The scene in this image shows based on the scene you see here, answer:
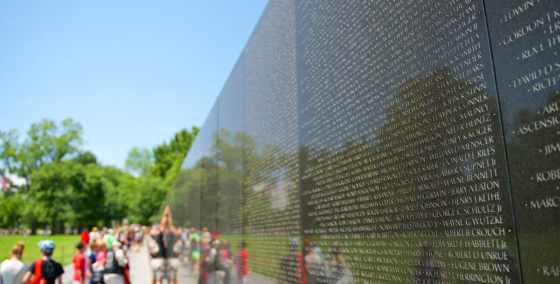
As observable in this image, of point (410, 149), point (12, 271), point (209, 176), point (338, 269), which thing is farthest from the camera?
point (209, 176)

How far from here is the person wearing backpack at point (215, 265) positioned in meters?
7.21

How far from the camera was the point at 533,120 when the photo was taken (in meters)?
1.75

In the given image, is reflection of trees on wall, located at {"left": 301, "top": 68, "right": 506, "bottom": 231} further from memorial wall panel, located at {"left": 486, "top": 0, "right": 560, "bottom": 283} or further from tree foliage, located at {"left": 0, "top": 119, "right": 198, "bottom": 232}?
tree foliage, located at {"left": 0, "top": 119, "right": 198, "bottom": 232}

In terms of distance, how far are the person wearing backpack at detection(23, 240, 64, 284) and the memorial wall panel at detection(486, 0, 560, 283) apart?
659 centimetres

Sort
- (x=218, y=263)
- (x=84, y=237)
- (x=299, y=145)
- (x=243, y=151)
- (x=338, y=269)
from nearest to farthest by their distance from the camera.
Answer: (x=338, y=269) → (x=299, y=145) → (x=243, y=151) → (x=218, y=263) → (x=84, y=237)

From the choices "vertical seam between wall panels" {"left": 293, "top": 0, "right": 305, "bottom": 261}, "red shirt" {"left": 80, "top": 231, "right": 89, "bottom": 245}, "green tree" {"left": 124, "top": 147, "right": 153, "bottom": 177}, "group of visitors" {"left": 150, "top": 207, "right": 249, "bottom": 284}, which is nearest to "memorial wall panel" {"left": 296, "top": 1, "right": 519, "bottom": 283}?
"vertical seam between wall panels" {"left": 293, "top": 0, "right": 305, "bottom": 261}

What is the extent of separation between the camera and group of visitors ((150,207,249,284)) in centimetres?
660

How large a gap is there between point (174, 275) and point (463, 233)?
8.64 metres

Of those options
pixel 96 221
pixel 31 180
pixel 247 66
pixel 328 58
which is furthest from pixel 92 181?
pixel 328 58

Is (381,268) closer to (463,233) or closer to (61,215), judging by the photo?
(463,233)

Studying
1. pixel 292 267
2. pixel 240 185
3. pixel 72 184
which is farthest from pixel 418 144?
pixel 72 184

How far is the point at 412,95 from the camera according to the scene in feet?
8.36

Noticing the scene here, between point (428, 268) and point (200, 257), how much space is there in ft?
25.4

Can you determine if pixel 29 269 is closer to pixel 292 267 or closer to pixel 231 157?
pixel 231 157
